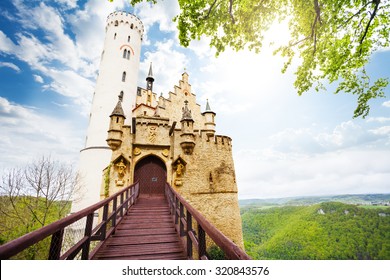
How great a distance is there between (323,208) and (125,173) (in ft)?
306

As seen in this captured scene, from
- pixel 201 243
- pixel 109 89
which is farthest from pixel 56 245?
pixel 109 89

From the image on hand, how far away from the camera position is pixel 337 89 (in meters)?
8.10

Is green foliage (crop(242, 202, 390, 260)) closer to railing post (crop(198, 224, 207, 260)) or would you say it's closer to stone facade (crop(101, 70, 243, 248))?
stone facade (crop(101, 70, 243, 248))

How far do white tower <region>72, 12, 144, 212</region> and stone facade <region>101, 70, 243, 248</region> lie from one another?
6744mm

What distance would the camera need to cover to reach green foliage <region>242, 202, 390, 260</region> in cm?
4788

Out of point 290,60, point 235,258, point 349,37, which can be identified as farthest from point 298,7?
point 235,258

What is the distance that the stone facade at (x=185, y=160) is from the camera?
432 inches

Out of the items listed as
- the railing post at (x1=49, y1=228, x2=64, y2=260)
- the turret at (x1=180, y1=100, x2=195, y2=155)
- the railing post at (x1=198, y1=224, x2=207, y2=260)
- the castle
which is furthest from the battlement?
the railing post at (x1=198, y1=224, x2=207, y2=260)

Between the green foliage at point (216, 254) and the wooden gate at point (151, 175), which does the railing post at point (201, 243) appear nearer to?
the green foliage at point (216, 254)

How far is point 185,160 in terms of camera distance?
1227 cm

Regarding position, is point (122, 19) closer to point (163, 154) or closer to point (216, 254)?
point (163, 154)

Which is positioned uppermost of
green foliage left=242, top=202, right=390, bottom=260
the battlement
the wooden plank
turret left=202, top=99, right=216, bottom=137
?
the battlement

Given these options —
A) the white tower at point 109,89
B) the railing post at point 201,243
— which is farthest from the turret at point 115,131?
the railing post at point 201,243

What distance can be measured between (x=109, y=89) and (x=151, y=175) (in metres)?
12.4
